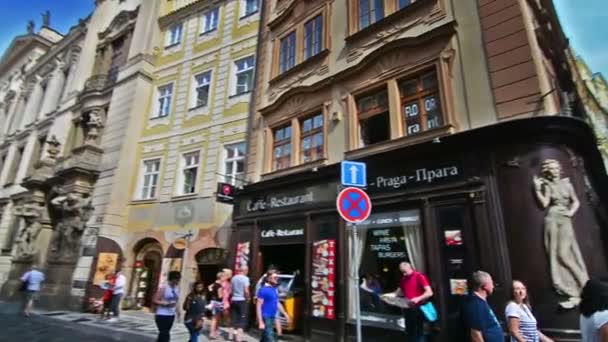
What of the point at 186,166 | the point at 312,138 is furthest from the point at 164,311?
the point at 186,166

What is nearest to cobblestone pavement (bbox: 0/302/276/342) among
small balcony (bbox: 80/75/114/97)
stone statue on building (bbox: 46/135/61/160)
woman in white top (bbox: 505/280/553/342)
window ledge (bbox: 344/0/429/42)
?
woman in white top (bbox: 505/280/553/342)

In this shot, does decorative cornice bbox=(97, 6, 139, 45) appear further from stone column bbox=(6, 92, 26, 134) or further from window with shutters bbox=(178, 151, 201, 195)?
stone column bbox=(6, 92, 26, 134)

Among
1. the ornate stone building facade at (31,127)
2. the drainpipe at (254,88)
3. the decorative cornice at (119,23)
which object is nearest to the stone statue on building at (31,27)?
the ornate stone building facade at (31,127)

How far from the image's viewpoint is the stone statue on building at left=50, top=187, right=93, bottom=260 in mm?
14633

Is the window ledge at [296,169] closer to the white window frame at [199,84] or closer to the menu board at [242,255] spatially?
the menu board at [242,255]

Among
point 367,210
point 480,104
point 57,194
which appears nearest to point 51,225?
point 57,194

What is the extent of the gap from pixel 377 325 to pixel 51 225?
17362mm

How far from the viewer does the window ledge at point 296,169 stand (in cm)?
924

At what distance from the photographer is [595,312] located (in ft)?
8.48

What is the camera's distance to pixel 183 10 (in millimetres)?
17094

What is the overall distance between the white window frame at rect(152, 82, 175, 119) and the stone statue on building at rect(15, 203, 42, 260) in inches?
329

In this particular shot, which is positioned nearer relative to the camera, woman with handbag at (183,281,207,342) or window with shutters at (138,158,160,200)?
woman with handbag at (183,281,207,342)

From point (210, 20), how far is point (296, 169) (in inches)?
403

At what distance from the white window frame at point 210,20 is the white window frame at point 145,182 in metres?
6.33
